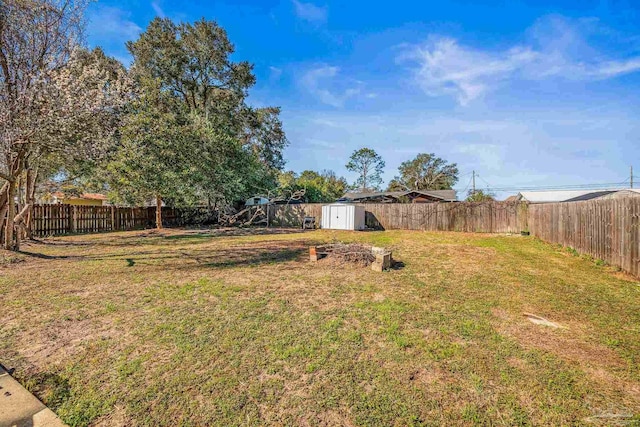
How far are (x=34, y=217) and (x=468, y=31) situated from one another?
1678 cm

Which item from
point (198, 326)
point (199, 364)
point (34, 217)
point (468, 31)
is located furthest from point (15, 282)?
point (468, 31)

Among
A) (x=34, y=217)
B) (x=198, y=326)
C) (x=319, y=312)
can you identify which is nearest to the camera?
(x=198, y=326)

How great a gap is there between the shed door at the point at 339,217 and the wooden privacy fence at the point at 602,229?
8.46m

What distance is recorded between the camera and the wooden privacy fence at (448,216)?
478 inches

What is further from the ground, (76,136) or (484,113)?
(484,113)

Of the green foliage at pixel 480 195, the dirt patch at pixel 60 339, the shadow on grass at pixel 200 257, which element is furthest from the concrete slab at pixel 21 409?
the green foliage at pixel 480 195

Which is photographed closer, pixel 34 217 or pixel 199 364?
→ pixel 199 364

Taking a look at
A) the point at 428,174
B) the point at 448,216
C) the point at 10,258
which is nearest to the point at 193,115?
the point at 10,258

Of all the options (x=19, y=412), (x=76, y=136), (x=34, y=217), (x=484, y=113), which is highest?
(x=484, y=113)

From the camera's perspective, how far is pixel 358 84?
1337cm

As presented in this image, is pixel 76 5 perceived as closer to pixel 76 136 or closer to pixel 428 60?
pixel 76 136

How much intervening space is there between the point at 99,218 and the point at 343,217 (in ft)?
38.7

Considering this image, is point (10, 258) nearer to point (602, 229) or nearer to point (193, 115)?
point (193, 115)

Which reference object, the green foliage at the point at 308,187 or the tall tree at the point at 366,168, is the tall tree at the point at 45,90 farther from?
the tall tree at the point at 366,168
